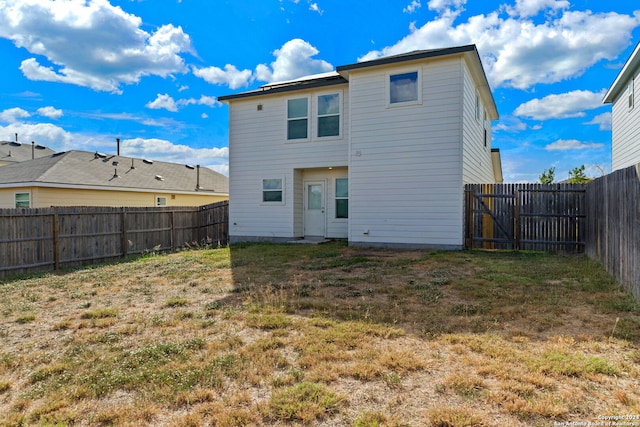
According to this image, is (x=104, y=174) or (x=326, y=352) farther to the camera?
(x=104, y=174)


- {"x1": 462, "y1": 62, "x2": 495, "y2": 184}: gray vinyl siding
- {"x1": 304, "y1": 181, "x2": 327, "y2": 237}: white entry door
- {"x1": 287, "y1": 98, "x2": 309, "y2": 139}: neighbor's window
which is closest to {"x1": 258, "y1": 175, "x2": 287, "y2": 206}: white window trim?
{"x1": 304, "y1": 181, "x2": 327, "y2": 237}: white entry door

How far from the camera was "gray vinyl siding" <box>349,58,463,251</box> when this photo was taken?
9.68 metres

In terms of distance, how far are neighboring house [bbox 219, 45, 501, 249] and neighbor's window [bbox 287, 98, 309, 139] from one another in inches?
1.3

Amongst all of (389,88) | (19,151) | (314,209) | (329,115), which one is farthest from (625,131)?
(19,151)

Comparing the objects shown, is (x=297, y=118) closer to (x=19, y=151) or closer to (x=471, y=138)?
(x=471, y=138)

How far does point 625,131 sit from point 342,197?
30.1 feet

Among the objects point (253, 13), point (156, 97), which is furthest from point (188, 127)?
point (253, 13)

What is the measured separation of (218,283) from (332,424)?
4.42 m

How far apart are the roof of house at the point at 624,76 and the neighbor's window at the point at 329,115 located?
26.0ft

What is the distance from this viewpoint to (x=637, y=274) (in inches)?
179

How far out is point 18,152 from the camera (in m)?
28.5

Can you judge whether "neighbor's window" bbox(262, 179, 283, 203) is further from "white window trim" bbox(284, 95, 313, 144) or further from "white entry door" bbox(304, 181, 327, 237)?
"white window trim" bbox(284, 95, 313, 144)

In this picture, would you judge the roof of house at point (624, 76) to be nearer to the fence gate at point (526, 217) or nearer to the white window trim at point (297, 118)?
the fence gate at point (526, 217)

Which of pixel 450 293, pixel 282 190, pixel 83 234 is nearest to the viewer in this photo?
pixel 450 293
